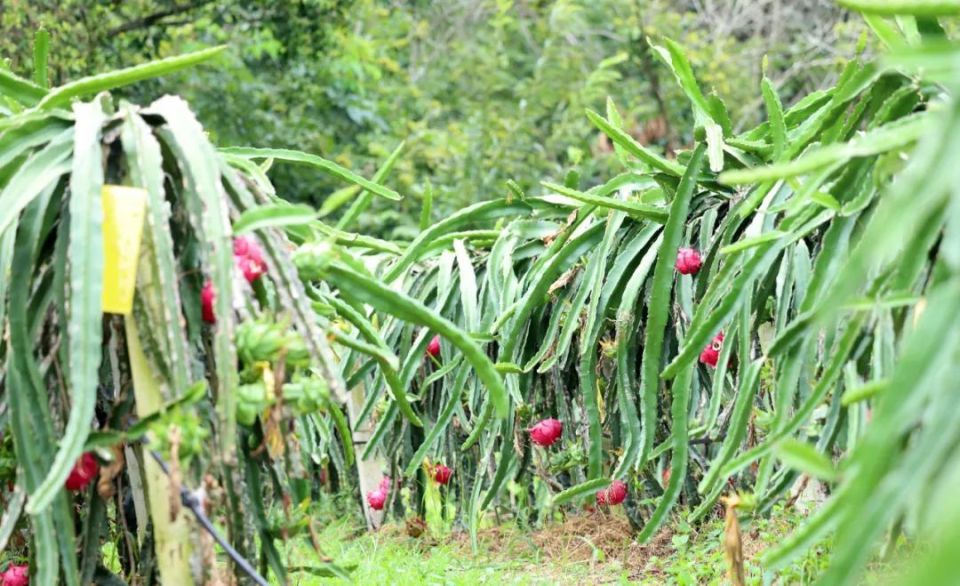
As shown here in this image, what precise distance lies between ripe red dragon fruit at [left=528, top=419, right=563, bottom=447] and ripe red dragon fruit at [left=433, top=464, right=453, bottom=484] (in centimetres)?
43

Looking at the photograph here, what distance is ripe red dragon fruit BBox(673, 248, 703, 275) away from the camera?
274 cm

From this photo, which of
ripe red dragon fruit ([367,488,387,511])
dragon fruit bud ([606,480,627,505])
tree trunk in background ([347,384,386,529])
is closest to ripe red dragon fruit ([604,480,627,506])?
dragon fruit bud ([606,480,627,505])

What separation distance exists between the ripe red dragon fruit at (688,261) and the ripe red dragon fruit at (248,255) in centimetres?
124

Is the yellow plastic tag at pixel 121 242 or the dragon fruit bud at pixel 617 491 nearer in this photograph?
the yellow plastic tag at pixel 121 242

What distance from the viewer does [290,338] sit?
1673 millimetres

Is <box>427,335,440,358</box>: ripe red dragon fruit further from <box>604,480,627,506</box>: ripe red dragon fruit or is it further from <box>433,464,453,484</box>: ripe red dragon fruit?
<box>604,480,627,506</box>: ripe red dragon fruit

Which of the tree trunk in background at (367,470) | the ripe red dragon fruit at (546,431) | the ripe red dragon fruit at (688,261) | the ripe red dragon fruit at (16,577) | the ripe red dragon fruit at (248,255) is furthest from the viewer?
the tree trunk in background at (367,470)

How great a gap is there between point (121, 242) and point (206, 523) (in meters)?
0.40

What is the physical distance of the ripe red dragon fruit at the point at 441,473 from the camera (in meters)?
3.46

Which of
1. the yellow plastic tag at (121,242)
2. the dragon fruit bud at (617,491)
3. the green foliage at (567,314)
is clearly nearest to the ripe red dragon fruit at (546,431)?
the green foliage at (567,314)

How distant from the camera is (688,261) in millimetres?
2746

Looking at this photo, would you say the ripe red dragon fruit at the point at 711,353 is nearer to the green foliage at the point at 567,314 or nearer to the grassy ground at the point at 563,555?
the green foliage at the point at 567,314

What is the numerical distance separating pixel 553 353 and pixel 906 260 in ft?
4.85

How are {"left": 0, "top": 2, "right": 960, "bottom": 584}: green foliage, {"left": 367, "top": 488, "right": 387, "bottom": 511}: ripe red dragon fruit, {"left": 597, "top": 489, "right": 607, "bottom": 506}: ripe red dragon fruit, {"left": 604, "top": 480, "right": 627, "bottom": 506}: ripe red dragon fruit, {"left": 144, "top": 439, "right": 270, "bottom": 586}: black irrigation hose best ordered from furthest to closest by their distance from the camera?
{"left": 367, "top": 488, "right": 387, "bottom": 511}: ripe red dragon fruit → {"left": 597, "top": 489, "right": 607, "bottom": 506}: ripe red dragon fruit → {"left": 604, "top": 480, "right": 627, "bottom": 506}: ripe red dragon fruit → {"left": 144, "top": 439, "right": 270, "bottom": 586}: black irrigation hose → {"left": 0, "top": 2, "right": 960, "bottom": 584}: green foliage
